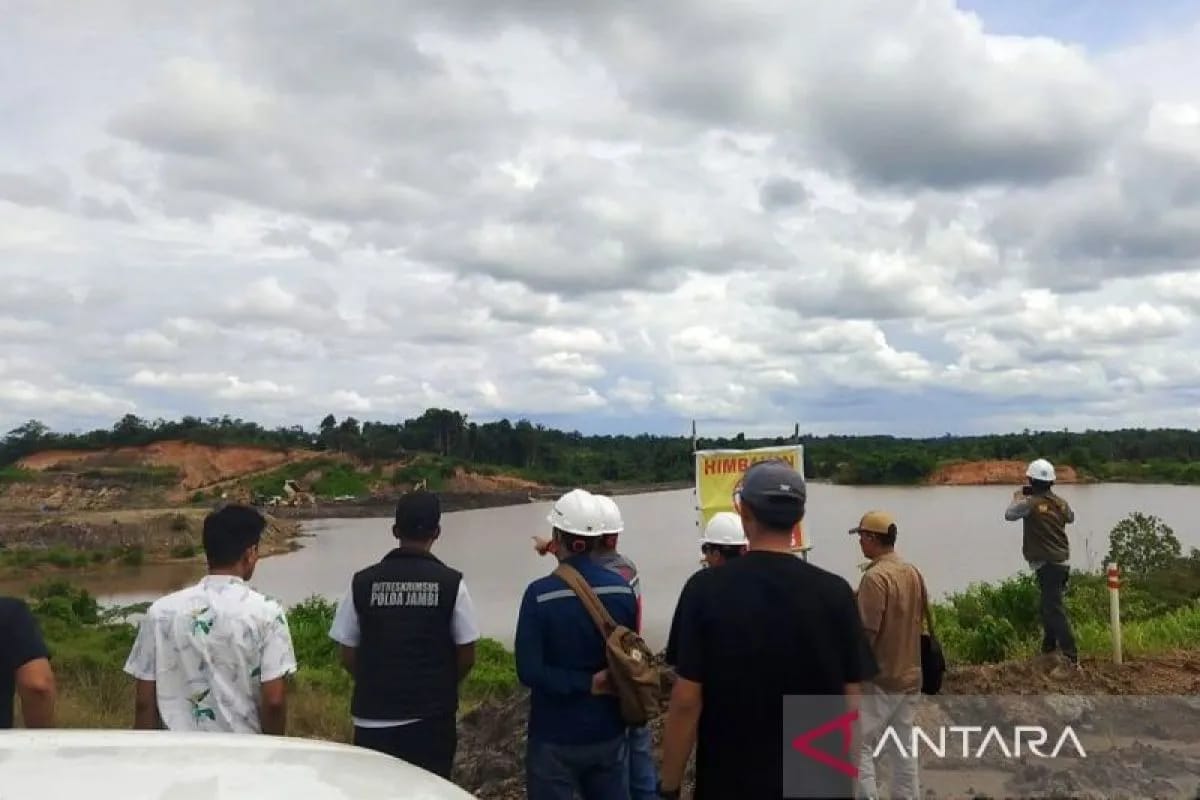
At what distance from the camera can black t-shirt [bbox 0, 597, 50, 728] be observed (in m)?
3.53

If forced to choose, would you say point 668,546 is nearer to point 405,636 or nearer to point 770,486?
point 405,636

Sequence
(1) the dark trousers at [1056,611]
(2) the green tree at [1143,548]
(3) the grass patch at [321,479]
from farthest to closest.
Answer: (3) the grass patch at [321,479]
(2) the green tree at [1143,548]
(1) the dark trousers at [1056,611]

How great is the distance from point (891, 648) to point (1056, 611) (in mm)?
4202

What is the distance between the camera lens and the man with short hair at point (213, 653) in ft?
12.0

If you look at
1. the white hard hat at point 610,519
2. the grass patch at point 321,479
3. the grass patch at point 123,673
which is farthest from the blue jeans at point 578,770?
the grass patch at point 321,479

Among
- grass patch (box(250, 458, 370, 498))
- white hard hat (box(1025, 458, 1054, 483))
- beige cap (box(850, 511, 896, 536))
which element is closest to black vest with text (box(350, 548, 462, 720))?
beige cap (box(850, 511, 896, 536))

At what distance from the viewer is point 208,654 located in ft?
12.0

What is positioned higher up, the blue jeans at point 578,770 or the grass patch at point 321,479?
the blue jeans at point 578,770

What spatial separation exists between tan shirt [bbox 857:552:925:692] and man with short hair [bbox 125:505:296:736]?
281 cm

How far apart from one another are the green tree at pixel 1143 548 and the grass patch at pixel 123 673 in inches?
391

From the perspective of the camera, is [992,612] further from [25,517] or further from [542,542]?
[25,517]

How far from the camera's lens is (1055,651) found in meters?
8.77

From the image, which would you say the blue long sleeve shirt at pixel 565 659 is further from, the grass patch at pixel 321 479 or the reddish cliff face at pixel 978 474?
the grass patch at pixel 321 479

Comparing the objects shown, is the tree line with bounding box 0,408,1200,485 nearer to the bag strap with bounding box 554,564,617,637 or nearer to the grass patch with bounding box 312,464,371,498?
the grass patch with bounding box 312,464,371,498
